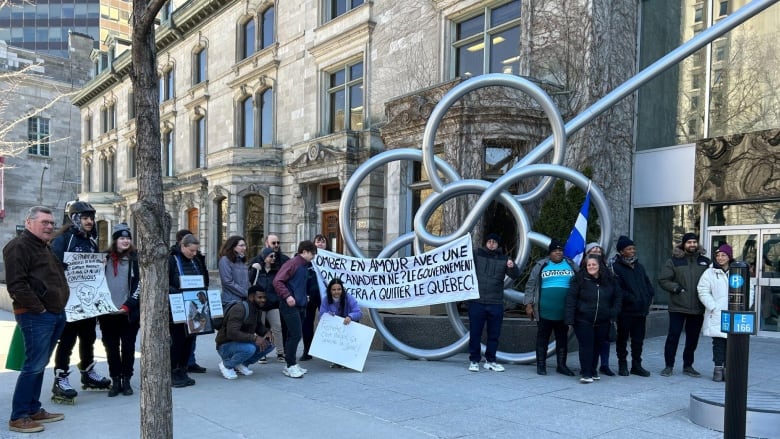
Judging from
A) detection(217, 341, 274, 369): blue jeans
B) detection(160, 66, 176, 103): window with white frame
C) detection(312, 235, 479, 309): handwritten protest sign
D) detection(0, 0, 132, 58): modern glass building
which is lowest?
detection(217, 341, 274, 369): blue jeans

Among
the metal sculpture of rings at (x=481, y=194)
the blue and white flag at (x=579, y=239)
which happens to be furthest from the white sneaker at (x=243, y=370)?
the blue and white flag at (x=579, y=239)

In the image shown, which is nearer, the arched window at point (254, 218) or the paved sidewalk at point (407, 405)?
the paved sidewalk at point (407, 405)

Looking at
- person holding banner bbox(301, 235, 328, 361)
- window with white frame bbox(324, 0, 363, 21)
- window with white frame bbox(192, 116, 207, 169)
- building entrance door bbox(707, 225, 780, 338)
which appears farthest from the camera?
window with white frame bbox(192, 116, 207, 169)

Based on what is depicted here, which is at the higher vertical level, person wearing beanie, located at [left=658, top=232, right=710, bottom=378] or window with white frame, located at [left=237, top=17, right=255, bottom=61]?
window with white frame, located at [left=237, top=17, right=255, bottom=61]

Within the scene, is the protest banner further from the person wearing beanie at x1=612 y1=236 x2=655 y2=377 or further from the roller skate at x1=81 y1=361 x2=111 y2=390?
the person wearing beanie at x1=612 y1=236 x2=655 y2=377

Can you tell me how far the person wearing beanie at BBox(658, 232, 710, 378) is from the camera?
273 inches

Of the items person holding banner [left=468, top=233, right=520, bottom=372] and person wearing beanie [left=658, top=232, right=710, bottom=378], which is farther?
person holding banner [left=468, top=233, right=520, bottom=372]

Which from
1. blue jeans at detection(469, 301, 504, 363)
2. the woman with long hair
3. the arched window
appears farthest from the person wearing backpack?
the arched window

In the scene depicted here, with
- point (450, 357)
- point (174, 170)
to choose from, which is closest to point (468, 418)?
point (450, 357)

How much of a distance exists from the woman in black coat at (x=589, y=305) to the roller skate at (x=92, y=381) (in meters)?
5.17

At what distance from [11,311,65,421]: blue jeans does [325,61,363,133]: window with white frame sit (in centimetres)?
1332

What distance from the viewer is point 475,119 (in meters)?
12.0

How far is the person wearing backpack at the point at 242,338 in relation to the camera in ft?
21.9

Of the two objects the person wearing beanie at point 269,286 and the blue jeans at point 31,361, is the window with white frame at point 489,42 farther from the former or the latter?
the blue jeans at point 31,361
